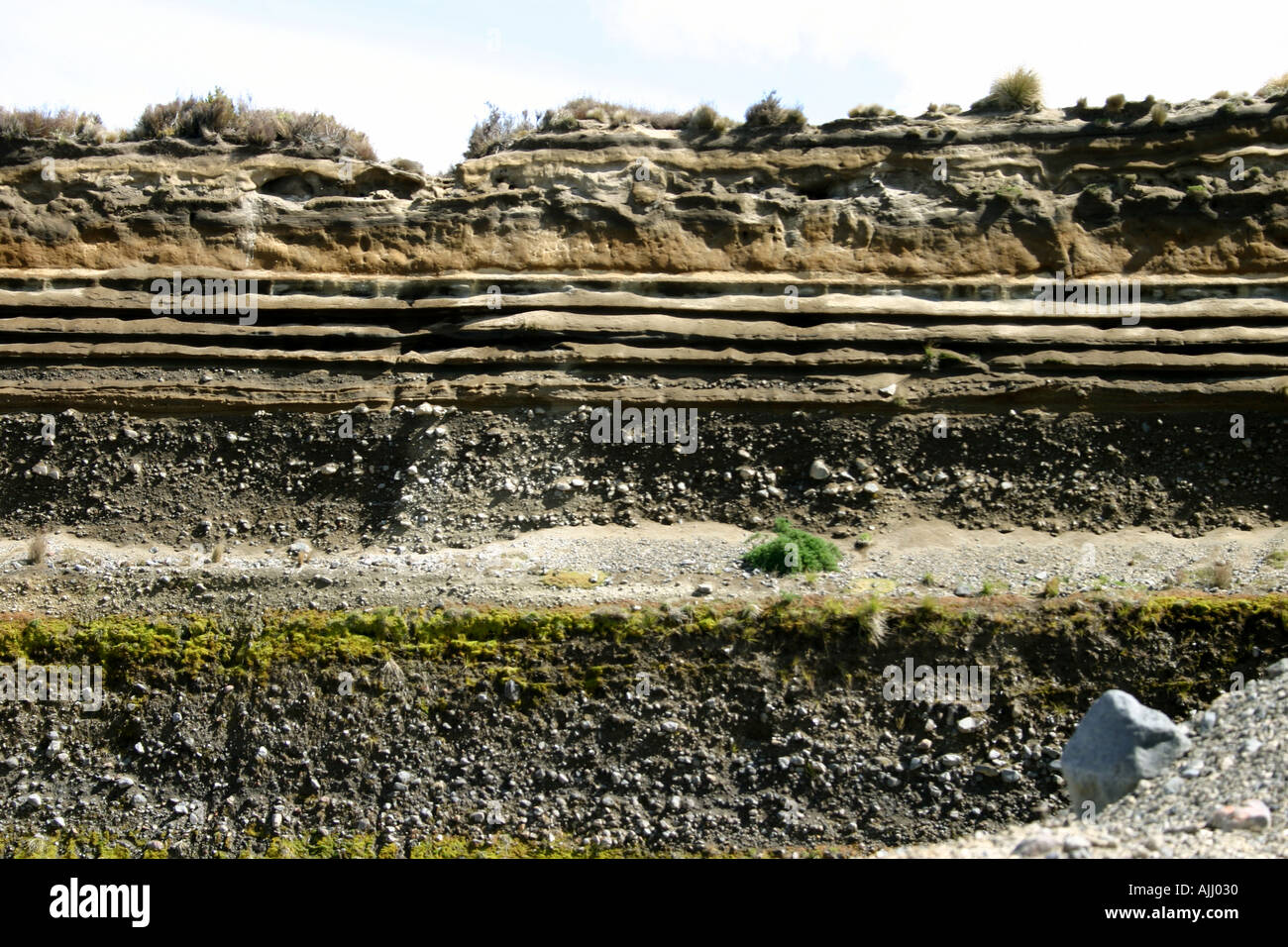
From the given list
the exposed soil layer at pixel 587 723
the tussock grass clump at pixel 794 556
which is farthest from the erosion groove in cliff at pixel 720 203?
the exposed soil layer at pixel 587 723

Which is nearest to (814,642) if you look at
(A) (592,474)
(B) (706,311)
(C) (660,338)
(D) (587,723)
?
(D) (587,723)

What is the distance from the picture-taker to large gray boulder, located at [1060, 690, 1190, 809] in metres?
8.23

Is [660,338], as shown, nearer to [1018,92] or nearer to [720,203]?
[720,203]

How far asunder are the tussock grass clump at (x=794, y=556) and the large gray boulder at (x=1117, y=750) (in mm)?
2763

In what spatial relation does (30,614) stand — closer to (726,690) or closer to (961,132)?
(726,690)

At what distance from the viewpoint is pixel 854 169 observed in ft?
46.1

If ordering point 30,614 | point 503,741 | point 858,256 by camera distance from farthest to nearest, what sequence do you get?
point 858,256 → point 30,614 → point 503,741

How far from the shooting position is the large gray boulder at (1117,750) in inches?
324

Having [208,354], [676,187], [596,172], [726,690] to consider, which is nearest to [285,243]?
[208,354]

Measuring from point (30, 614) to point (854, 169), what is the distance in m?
10.4

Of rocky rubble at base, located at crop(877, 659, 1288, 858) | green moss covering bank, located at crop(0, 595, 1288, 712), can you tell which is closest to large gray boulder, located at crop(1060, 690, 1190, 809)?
rocky rubble at base, located at crop(877, 659, 1288, 858)

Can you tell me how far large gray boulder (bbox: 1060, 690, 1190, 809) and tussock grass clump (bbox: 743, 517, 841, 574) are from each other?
2.76m

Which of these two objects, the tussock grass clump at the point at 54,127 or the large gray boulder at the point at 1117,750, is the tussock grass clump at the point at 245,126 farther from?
the large gray boulder at the point at 1117,750

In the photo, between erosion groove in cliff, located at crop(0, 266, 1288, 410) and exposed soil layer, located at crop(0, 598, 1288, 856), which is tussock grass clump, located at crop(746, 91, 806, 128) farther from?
exposed soil layer, located at crop(0, 598, 1288, 856)
